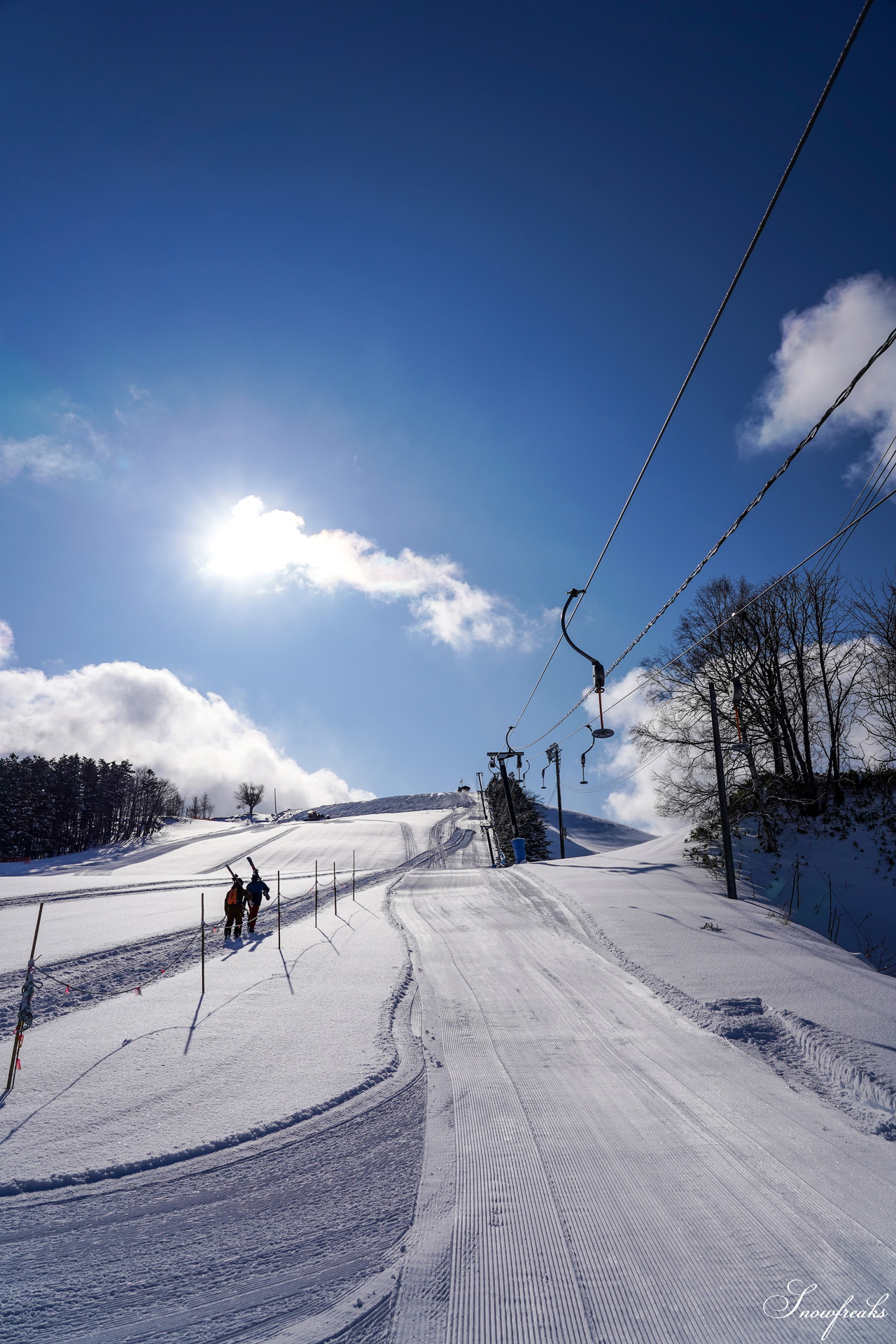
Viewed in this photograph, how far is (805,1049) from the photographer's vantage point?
6.50m

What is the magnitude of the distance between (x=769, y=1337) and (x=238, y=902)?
13996 millimetres

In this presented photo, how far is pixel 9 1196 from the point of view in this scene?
4.04m

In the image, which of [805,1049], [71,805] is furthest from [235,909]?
[71,805]

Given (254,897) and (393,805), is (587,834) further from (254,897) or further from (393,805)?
(254,897)

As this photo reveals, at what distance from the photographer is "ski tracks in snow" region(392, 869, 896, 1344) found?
9.87 feet

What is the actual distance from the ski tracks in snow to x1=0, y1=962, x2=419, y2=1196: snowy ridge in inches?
25.7

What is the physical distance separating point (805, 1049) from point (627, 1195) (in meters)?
3.80

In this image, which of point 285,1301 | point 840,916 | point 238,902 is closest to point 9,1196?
point 285,1301

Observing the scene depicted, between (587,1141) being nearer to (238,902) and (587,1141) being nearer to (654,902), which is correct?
(654,902)

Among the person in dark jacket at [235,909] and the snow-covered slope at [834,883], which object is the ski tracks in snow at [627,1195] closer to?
the person in dark jacket at [235,909]

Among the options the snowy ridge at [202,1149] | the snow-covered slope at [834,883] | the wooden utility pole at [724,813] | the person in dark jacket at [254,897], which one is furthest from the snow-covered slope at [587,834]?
the snowy ridge at [202,1149]

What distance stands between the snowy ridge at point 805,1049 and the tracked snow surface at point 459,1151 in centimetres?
4

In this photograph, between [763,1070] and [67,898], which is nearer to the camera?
[763,1070]

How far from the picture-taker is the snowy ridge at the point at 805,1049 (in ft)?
17.3
